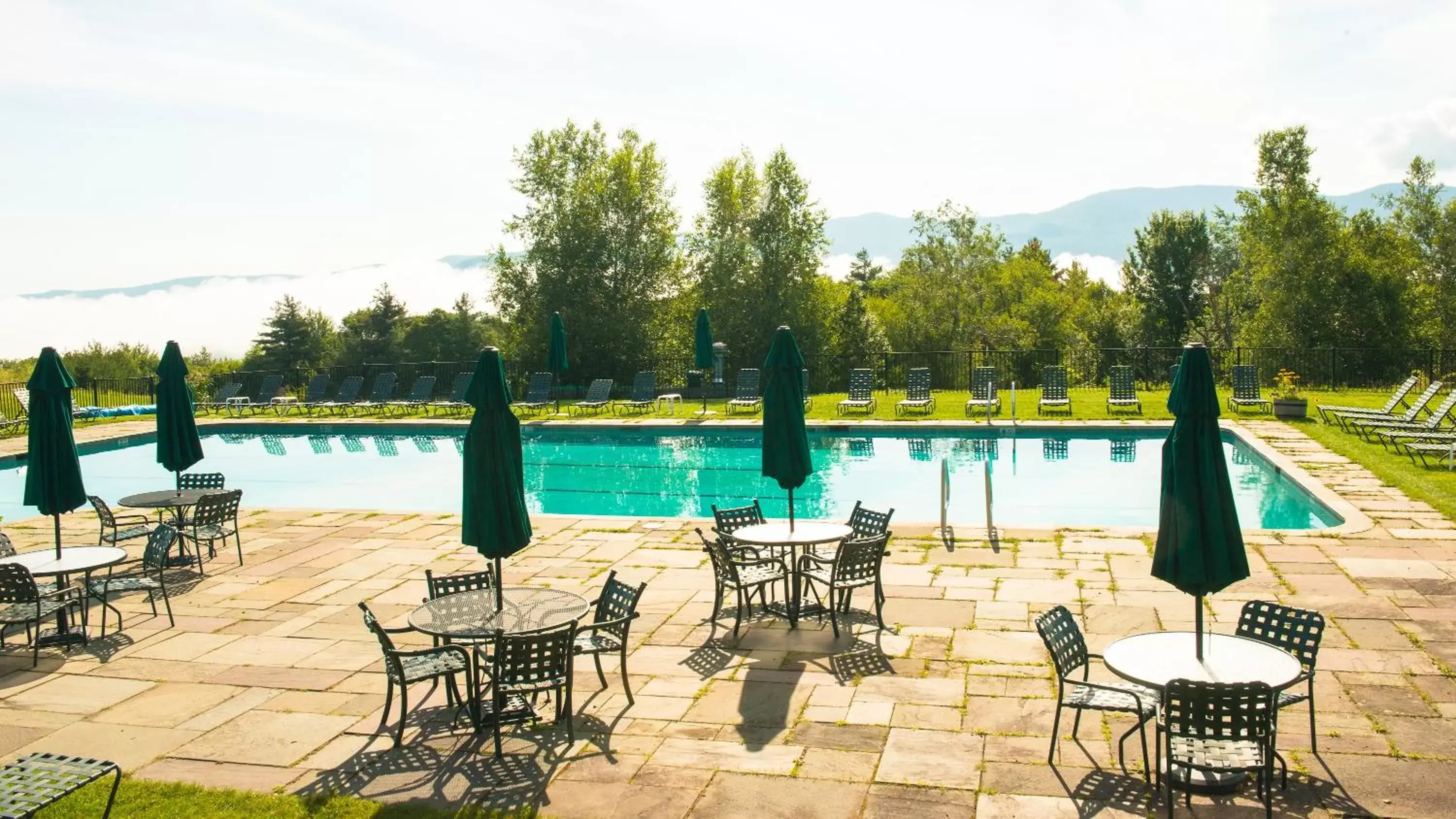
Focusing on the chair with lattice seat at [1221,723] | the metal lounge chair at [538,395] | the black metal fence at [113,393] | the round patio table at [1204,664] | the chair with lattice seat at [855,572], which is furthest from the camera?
the black metal fence at [113,393]

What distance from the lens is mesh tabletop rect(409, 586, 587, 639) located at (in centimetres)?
527

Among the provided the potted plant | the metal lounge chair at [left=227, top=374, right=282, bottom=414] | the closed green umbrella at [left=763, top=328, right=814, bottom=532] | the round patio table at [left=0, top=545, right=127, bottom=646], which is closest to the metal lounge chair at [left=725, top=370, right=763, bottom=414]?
the potted plant

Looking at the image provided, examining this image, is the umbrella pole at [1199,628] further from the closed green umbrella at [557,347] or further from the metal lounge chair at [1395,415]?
the closed green umbrella at [557,347]

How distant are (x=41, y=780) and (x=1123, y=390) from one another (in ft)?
58.3

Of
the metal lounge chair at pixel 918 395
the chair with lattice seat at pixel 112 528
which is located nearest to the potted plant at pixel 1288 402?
the metal lounge chair at pixel 918 395

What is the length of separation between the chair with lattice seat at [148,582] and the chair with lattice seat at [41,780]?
3.02 meters

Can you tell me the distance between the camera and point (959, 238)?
37.9m

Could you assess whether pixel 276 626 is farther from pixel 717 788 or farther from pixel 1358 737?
pixel 1358 737

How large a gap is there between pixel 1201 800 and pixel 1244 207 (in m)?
26.1

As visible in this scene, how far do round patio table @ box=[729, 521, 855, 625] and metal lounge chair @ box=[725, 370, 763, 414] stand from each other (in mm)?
12627

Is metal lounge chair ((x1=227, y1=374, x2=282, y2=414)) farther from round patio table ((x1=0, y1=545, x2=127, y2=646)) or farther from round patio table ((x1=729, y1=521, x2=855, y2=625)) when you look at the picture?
round patio table ((x1=729, y1=521, x2=855, y2=625))

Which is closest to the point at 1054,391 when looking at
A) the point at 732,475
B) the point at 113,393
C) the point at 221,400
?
the point at 732,475

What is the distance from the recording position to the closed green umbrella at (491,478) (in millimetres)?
5613

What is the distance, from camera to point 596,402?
71.6 feet
